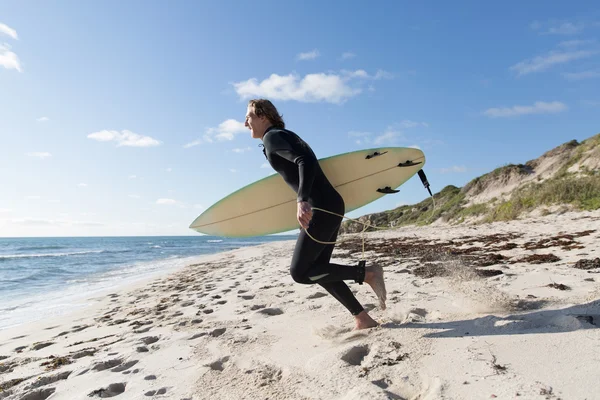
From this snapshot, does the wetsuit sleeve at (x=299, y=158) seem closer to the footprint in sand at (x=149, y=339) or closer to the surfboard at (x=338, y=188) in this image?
the surfboard at (x=338, y=188)

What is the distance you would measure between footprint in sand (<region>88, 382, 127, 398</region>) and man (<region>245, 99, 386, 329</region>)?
1269 millimetres

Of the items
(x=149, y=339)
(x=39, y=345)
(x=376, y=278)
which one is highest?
(x=376, y=278)

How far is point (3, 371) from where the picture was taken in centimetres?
305

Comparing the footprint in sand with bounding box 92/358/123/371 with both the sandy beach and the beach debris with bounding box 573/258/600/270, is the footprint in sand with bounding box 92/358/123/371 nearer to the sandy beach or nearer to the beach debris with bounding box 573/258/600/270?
the sandy beach

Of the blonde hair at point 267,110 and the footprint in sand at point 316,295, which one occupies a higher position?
the blonde hair at point 267,110

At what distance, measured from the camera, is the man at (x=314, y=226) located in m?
2.69

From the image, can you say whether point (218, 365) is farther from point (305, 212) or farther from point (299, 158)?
point (299, 158)

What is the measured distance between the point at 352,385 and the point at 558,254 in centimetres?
456

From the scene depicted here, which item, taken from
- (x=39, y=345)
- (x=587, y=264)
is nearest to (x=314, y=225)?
(x=39, y=345)

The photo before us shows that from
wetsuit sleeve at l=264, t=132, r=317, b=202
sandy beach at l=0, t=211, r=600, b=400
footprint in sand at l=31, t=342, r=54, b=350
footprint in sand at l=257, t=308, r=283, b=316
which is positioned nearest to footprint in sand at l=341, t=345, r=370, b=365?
sandy beach at l=0, t=211, r=600, b=400

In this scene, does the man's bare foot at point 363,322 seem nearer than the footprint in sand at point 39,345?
Yes

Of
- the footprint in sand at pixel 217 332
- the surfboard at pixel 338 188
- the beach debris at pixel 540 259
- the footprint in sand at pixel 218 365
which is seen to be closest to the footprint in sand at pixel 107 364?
the footprint in sand at pixel 217 332

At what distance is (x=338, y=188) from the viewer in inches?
173

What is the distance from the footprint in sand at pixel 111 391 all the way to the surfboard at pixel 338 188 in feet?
7.72
